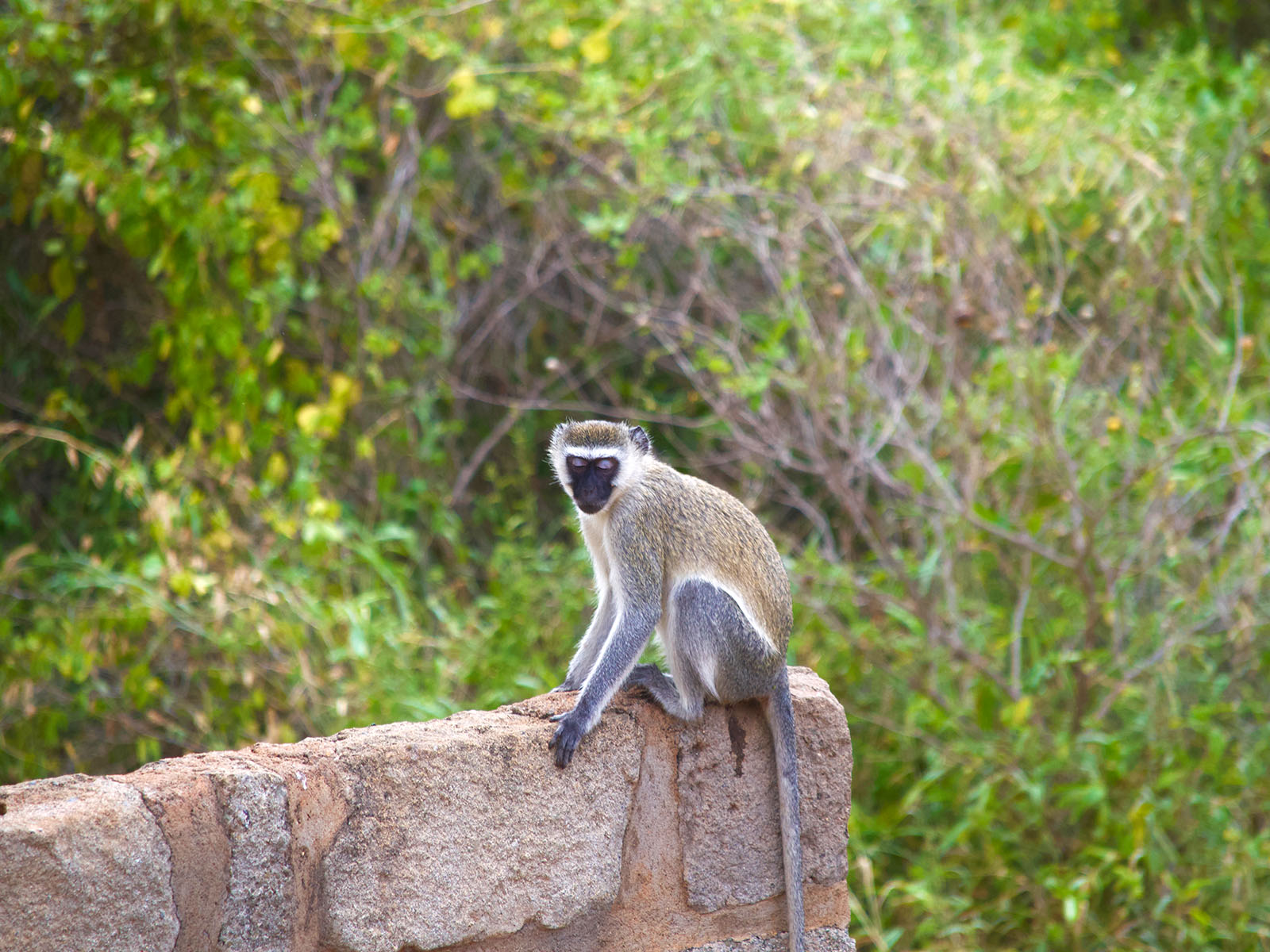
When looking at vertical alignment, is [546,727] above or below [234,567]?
above

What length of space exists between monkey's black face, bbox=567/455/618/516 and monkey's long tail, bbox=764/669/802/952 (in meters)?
0.67

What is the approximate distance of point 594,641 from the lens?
3.55 m

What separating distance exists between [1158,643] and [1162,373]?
1.35 m

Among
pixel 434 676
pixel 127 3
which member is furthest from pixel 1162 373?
pixel 127 3

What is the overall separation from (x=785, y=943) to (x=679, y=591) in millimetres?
894

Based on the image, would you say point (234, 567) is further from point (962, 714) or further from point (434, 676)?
point (962, 714)

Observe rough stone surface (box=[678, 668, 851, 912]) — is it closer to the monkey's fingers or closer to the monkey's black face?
the monkey's fingers

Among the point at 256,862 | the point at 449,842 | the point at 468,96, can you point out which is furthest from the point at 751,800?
the point at 468,96

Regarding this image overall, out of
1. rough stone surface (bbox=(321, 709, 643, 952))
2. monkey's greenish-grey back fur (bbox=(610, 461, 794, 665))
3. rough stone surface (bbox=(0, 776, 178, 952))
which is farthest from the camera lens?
monkey's greenish-grey back fur (bbox=(610, 461, 794, 665))

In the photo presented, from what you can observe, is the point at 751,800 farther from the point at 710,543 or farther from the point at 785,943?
the point at 710,543

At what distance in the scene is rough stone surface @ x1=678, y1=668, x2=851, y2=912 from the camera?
294 centimetres

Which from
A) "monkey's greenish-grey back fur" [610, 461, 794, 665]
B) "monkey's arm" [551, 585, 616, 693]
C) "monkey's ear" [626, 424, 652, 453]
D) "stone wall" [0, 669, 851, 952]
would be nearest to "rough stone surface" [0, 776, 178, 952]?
"stone wall" [0, 669, 851, 952]

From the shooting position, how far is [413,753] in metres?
2.50

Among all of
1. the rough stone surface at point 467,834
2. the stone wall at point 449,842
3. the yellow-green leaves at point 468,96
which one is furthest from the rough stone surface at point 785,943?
the yellow-green leaves at point 468,96
